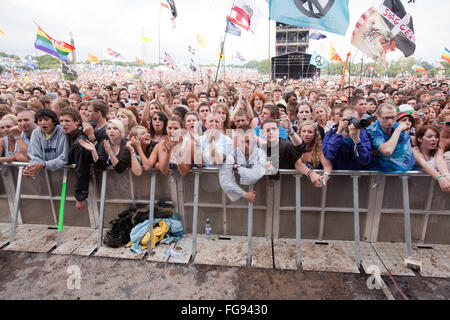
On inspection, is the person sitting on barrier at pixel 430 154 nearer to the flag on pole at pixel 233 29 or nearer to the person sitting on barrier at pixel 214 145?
the person sitting on barrier at pixel 214 145

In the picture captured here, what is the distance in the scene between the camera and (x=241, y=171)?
10.3ft

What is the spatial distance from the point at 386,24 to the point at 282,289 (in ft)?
25.1

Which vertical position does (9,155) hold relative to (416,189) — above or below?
above

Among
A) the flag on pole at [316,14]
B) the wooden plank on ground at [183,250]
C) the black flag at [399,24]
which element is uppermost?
the black flag at [399,24]

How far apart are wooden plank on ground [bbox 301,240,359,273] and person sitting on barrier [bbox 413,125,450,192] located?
1.34 m

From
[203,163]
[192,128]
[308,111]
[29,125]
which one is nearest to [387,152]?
[308,111]

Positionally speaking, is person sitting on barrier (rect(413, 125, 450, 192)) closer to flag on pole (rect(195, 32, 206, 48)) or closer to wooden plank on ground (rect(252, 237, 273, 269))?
wooden plank on ground (rect(252, 237, 273, 269))

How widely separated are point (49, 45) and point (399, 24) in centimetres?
1440

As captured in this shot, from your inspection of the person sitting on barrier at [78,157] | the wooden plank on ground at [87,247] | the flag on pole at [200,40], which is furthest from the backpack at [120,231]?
the flag on pole at [200,40]

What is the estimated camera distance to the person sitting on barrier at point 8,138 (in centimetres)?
381

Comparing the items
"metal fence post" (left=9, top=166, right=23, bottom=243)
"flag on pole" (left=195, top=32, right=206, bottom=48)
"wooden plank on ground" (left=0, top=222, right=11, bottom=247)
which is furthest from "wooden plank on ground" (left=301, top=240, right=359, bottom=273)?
"flag on pole" (left=195, top=32, right=206, bottom=48)

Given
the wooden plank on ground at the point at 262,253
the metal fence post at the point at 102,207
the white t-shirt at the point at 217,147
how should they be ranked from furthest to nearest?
the metal fence post at the point at 102,207 < the white t-shirt at the point at 217,147 < the wooden plank on ground at the point at 262,253

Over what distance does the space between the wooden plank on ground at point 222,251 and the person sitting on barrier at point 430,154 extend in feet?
8.27

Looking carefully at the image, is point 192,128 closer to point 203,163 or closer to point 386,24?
point 203,163
